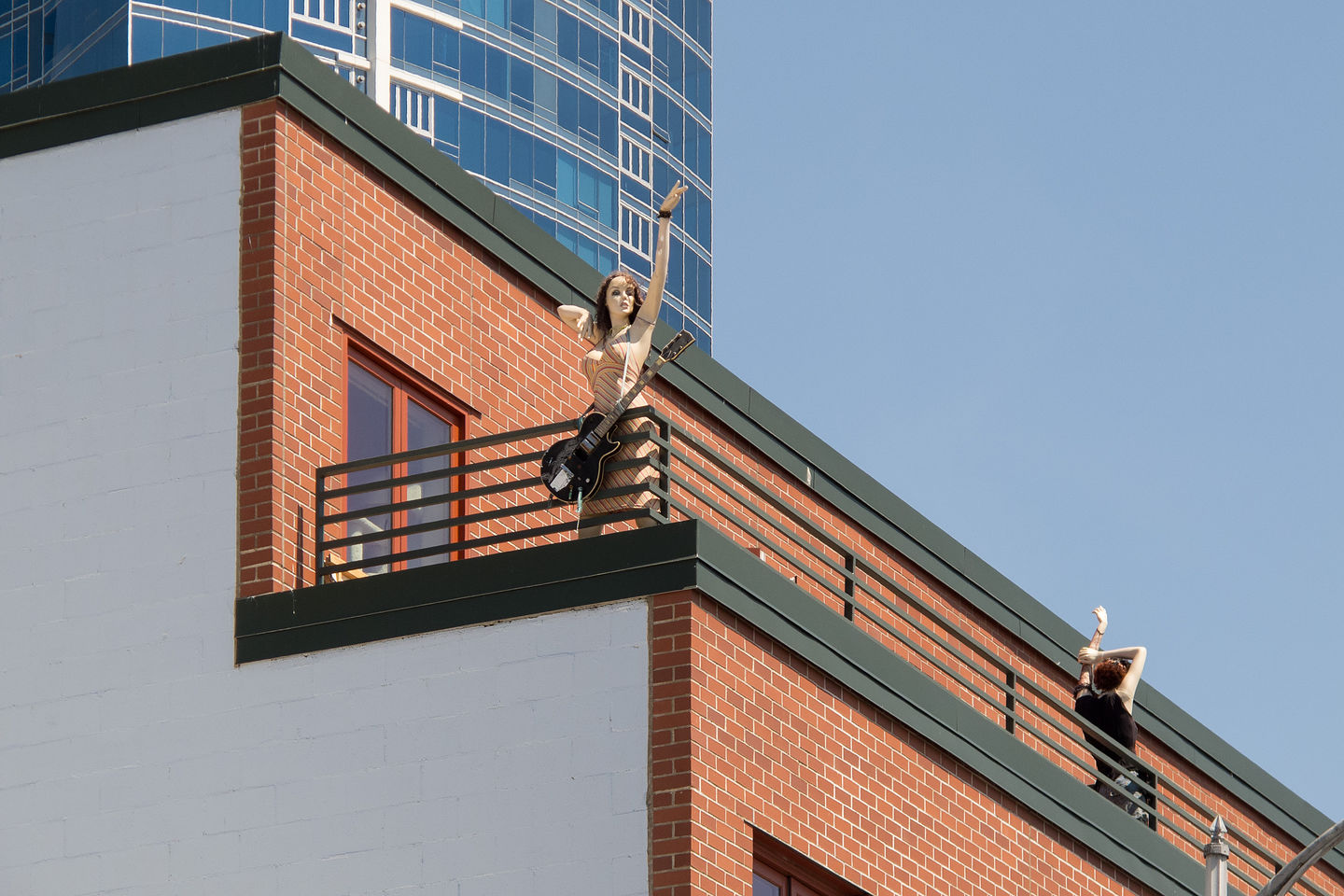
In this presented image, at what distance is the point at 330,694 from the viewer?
1866cm

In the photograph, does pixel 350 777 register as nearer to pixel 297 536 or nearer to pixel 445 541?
pixel 297 536

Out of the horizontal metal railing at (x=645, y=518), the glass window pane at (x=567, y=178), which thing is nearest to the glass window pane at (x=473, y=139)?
the glass window pane at (x=567, y=178)

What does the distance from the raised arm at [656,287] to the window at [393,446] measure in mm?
2329

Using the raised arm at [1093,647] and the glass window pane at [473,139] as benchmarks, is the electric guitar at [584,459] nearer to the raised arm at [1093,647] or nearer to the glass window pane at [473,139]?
the raised arm at [1093,647]

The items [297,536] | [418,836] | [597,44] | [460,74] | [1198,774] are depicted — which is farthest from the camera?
[597,44]

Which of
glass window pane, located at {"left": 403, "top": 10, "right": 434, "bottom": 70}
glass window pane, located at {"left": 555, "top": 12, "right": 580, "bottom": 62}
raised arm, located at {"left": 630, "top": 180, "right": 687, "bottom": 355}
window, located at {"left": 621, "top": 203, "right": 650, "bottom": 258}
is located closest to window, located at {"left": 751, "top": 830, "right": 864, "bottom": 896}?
raised arm, located at {"left": 630, "top": 180, "right": 687, "bottom": 355}

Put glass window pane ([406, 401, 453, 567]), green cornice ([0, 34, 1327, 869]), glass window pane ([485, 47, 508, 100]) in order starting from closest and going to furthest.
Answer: green cornice ([0, 34, 1327, 869])
glass window pane ([406, 401, 453, 567])
glass window pane ([485, 47, 508, 100])

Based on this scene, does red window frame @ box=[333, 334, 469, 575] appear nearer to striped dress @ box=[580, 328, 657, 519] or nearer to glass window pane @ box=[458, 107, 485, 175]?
striped dress @ box=[580, 328, 657, 519]

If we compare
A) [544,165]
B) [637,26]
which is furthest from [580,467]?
[637,26]

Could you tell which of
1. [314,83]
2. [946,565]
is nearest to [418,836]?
[314,83]

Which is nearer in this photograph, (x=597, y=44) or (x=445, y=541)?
(x=445, y=541)

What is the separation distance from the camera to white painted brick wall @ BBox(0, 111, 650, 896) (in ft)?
58.4

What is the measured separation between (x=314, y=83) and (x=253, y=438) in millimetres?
3038

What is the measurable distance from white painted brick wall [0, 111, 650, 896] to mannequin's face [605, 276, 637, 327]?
251 cm
